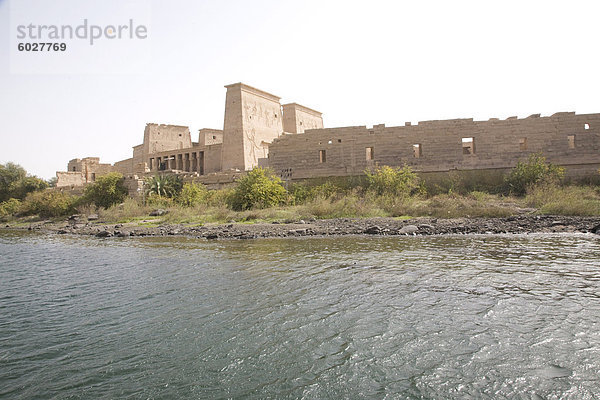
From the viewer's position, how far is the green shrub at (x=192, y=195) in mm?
21156

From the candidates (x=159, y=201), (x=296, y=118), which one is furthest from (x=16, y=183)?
(x=296, y=118)

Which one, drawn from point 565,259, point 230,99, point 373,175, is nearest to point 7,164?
point 230,99

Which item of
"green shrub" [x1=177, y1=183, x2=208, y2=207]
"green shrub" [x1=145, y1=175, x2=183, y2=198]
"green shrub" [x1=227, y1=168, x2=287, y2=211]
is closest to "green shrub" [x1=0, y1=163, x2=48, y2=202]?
"green shrub" [x1=145, y1=175, x2=183, y2=198]

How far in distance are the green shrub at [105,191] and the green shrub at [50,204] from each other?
1322 millimetres

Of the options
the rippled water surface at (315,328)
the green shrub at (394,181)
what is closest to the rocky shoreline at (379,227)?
the rippled water surface at (315,328)

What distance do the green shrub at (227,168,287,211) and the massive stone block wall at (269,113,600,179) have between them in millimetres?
2622

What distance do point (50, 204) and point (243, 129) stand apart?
1409cm

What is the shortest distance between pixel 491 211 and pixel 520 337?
1047cm

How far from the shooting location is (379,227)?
12.4 metres

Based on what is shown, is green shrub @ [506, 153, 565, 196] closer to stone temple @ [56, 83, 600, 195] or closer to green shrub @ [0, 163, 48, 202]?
stone temple @ [56, 83, 600, 195]

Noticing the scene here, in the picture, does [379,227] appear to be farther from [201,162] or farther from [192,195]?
[201,162]

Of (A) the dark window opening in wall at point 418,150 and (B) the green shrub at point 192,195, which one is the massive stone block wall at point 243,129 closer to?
(B) the green shrub at point 192,195

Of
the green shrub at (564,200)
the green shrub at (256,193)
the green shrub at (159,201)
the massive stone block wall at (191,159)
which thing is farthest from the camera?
the massive stone block wall at (191,159)

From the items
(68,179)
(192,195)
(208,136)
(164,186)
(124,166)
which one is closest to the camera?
(192,195)
